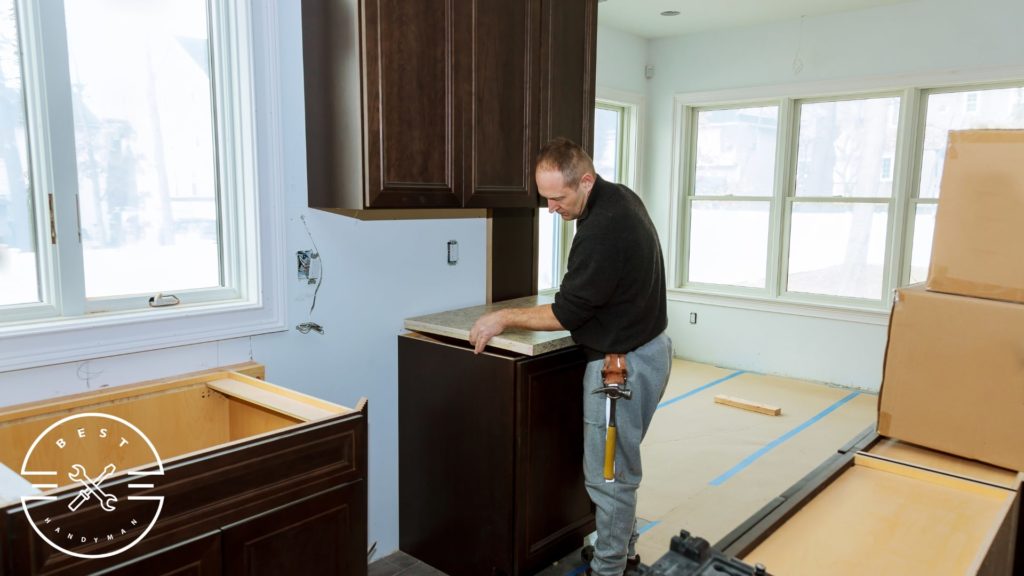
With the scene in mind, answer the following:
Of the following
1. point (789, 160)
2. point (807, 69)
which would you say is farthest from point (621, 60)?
point (789, 160)

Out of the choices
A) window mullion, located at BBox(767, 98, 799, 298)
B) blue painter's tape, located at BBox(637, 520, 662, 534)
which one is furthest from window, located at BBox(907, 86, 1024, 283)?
blue painter's tape, located at BBox(637, 520, 662, 534)

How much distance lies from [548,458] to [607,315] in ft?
1.98

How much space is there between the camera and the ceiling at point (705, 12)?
15.9 feet

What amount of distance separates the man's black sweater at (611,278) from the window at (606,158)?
3081mm

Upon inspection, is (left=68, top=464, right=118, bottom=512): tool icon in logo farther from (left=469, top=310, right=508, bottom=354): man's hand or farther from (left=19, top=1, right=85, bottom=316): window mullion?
(left=469, top=310, right=508, bottom=354): man's hand

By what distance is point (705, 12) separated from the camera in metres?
5.12

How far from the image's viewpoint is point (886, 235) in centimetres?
517

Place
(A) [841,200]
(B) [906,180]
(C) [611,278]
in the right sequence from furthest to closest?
(A) [841,200] → (B) [906,180] → (C) [611,278]

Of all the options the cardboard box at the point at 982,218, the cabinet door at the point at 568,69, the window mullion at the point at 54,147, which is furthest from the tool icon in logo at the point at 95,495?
the cabinet door at the point at 568,69

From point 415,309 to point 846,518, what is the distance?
187 cm

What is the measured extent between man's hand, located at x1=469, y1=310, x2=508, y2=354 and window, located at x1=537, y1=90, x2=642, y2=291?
3.06 meters

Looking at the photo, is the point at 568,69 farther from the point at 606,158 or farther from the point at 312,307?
the point at 606,158

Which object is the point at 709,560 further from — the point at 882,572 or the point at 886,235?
the point at 886,235

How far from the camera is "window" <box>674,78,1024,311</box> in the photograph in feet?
16.3
